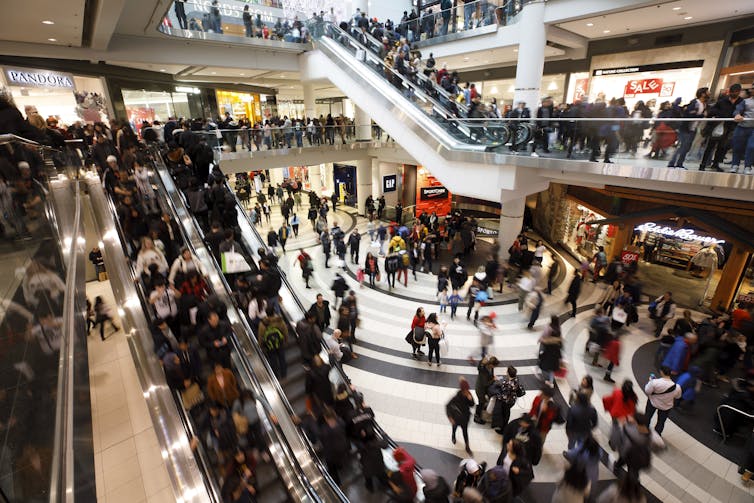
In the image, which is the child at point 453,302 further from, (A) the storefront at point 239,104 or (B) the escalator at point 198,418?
(A) the storefront at point 239,104

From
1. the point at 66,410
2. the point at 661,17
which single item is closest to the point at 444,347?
the point at 66,410

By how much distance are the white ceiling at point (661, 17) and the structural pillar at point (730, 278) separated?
6.35m

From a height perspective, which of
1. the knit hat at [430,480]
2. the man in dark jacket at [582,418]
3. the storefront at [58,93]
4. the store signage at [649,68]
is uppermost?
the store signage at [649,68]

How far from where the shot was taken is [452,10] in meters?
14.6

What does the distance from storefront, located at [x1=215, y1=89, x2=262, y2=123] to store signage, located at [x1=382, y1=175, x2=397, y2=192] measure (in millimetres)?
11660

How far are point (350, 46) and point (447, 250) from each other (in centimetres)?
902

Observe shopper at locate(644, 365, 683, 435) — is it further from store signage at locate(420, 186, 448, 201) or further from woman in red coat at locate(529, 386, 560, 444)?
store signage at locate(420, 186, 448, 201)

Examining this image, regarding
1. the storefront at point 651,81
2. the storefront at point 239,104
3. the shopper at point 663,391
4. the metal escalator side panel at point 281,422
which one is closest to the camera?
the metal escalator side panel at point 281,422

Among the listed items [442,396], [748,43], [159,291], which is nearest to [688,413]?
[442,396]

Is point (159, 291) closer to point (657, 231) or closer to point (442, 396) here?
point (442, 396)

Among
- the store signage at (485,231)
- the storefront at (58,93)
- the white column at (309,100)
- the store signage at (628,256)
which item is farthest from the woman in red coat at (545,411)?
the white column at (309,100)

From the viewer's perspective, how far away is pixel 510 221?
41.1ft

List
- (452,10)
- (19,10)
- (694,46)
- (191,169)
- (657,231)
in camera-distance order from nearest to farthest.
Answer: (19,10) < (191,169) < (694,46) < (657,231) < (452,10)

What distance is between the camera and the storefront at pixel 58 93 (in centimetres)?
1286
